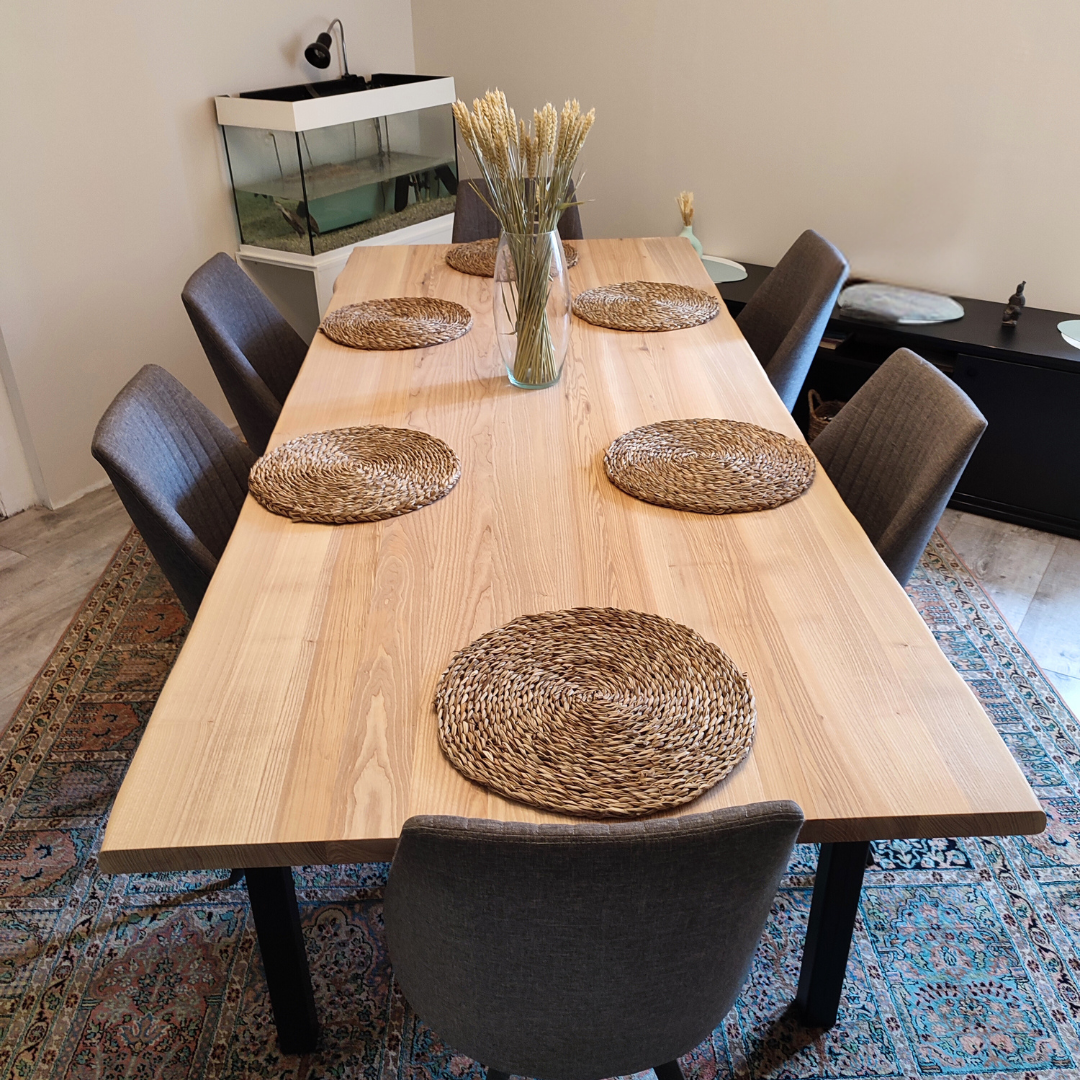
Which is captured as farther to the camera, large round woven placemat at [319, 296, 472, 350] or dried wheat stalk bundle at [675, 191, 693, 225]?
dried wheat stalk bundle at [675, 191, 693, 225]

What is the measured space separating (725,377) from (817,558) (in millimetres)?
649

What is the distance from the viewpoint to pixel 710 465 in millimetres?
1490

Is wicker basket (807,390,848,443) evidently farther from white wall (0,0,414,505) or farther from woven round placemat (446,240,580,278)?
white wall (0,0,414,505)

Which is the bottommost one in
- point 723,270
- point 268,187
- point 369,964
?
point 369,964

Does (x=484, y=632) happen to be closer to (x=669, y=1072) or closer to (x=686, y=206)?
(x=669, y=1072)

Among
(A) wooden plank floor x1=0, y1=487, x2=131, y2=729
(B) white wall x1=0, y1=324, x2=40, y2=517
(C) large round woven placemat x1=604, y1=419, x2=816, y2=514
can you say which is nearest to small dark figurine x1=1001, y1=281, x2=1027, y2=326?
(C) large round woven placemat x1=604, y1=419, x2=816, y2=514

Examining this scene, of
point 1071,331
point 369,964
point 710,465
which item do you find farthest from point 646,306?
point 369,964

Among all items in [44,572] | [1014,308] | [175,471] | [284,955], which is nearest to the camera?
[284,955]

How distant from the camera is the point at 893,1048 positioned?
1430 millimetres

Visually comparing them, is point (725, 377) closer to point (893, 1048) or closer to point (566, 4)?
point (893, 1048)

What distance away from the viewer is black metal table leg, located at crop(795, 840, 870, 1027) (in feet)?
4.01

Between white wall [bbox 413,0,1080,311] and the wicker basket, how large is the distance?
63cm

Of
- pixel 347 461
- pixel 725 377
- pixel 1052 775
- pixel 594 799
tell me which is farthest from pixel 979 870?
pixel 347 461

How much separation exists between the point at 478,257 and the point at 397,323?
1.80ft
